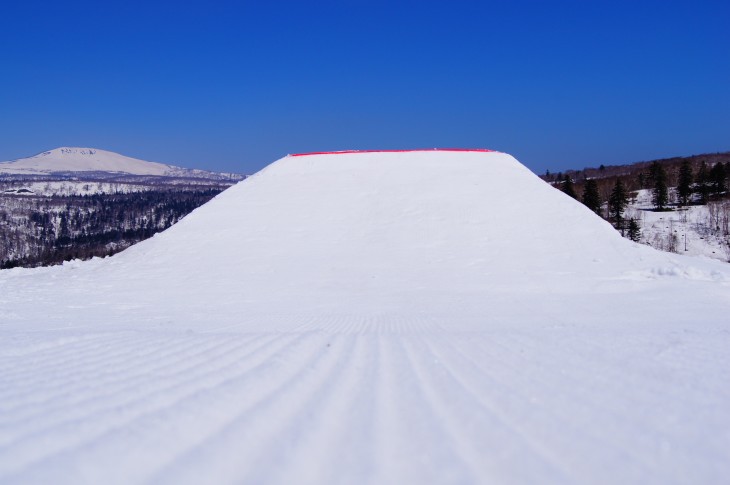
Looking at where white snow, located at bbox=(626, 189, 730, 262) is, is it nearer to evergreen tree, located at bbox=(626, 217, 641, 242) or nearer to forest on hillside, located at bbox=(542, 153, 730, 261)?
forest on hillside, located at bbox=(542, 153, 730, 261)

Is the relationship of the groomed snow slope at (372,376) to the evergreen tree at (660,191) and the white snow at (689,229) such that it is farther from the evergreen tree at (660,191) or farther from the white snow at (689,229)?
the evergreen tree at (660,191)

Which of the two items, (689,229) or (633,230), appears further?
(689,229)

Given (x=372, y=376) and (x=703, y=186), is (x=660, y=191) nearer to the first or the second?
(x=703, y=186)

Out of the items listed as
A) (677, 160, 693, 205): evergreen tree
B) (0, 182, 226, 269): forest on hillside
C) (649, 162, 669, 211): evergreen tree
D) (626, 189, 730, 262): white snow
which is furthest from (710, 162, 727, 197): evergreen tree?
(0, 182, 226, 269): forest on hillside

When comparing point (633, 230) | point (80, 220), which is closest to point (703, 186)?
point (633, 230)

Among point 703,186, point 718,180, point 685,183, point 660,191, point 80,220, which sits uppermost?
point 80,220

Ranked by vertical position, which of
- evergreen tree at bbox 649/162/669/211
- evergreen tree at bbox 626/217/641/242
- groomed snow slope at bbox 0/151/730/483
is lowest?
groomed snow slope at bbox 0/151/730/483

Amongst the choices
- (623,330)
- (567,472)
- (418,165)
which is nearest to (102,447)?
(567,472)
